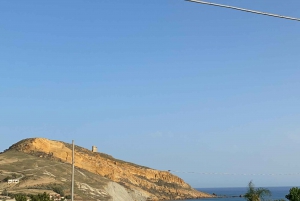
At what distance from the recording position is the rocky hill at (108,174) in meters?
111

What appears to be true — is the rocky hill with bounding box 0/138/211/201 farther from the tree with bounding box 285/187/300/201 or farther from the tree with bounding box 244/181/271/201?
the tree with bounding box 285/187/300/201

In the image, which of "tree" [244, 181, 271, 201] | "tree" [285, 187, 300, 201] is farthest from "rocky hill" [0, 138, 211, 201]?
"tree" [285, 187, 300, 201]

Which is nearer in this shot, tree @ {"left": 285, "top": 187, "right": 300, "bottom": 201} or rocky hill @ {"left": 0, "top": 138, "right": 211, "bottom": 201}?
tree @ {"left": 285, "top": 187, "right": 300, "bottom": 201}

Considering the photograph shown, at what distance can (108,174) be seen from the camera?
139 meters

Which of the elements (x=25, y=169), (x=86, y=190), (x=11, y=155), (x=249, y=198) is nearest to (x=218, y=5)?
(x=249, y=198)

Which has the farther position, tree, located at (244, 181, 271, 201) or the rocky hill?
the rocky hill

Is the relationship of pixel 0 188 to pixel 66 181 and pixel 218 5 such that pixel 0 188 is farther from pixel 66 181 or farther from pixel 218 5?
pixel 218 5

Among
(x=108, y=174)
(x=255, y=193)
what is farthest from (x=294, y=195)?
(x=108, y=174)

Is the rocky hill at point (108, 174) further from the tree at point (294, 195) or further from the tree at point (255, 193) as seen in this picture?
the tree at point (294, 195)

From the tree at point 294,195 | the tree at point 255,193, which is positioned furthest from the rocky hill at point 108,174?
the tree at point 294,195

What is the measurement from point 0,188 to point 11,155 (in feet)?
118

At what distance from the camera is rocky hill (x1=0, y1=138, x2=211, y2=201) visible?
111 meters

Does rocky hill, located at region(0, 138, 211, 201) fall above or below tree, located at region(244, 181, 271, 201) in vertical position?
above

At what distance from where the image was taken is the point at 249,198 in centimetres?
5294
